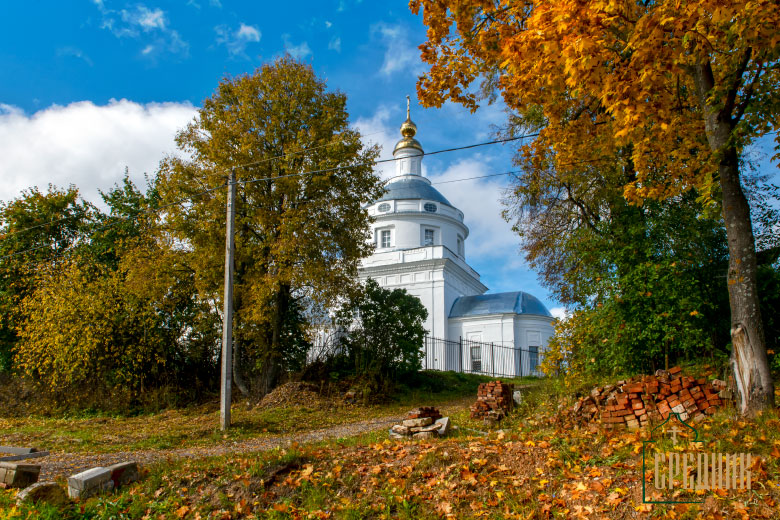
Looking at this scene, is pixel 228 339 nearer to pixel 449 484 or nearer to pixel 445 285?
pixel 449 484

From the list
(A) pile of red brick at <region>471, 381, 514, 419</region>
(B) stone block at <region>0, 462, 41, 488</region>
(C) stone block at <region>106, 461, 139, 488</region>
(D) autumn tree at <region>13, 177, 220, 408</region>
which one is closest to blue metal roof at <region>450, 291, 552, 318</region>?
(D) autumn tree at <region>13, 177, 220, 408</region>

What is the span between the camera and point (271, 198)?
15766mm

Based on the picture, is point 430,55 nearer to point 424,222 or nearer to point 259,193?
point 259,193

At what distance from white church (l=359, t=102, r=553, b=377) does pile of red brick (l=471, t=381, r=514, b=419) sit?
1523 cm

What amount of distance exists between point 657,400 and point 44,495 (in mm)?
7736

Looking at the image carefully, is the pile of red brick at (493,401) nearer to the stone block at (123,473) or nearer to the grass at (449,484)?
the grass at (449,484)

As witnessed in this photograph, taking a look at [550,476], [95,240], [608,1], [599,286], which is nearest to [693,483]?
[550,476]

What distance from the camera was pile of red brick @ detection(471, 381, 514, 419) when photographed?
10.7 meters

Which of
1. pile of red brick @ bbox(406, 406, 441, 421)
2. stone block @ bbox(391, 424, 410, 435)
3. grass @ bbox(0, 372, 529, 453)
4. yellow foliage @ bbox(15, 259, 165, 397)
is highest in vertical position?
yellow foliage @ bbox(15, 259, 165, 397)

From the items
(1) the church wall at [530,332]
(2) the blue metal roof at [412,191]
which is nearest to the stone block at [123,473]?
(1) the church wall at [530,332]

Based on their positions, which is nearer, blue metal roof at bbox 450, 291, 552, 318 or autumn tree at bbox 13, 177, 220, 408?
autumn tree at bbox 13, 177, 220, 408

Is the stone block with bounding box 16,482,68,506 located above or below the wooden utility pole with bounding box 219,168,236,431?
below

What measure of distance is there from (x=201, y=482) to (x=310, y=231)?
9.49 m

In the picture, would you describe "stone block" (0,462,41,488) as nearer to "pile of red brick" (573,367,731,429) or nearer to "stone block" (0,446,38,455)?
"stone block" (0,446,38,455)
